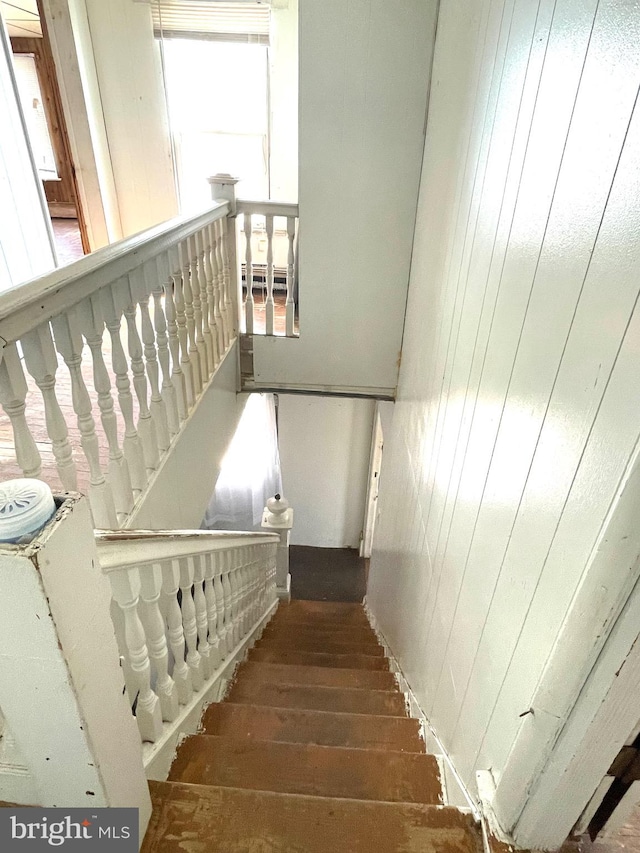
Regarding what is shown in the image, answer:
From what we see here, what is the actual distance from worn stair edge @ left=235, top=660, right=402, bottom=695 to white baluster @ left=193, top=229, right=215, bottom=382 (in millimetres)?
1390

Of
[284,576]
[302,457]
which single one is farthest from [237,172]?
[284,576]

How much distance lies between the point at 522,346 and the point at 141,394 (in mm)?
1244

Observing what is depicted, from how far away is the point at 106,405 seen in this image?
1.47 metres

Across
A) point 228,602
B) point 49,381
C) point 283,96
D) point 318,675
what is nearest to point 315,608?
point 318,675

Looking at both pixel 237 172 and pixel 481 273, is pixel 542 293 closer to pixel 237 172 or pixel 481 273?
pixel 481 273

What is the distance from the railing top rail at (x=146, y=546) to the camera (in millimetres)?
821

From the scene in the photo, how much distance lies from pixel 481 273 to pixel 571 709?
40.2 inches

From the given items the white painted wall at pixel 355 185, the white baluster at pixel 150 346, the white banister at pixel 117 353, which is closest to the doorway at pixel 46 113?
the white painted wall at pixel 355 185

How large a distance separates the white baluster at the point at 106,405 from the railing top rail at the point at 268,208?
1559 mm

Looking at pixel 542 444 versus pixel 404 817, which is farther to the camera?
pixel 404 817

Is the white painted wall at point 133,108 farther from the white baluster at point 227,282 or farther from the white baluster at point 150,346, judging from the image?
the white baluster at point 150,346

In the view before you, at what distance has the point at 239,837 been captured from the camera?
0.96 m

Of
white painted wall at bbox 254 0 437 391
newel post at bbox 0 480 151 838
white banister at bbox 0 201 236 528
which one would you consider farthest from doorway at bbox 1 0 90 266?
newel post at bbox 0 480 151 838

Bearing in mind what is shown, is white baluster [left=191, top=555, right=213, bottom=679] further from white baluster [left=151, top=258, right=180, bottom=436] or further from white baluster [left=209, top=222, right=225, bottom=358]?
white baluster [left=209, top=222, right=225, bottom=358]
